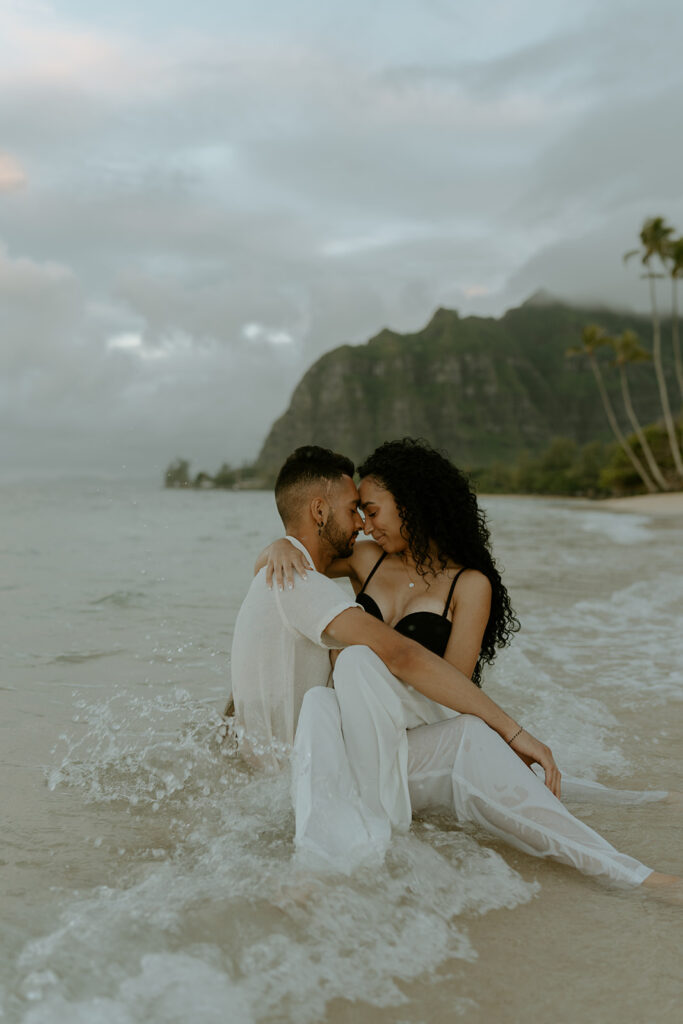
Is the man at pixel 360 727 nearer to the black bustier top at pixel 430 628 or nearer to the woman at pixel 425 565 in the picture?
the woman at pixel 425 565

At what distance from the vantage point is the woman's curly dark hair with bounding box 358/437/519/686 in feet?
12.1

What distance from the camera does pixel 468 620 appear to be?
139 inches

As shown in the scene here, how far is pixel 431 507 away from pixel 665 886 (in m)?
1.75

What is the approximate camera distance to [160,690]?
5.98 metres

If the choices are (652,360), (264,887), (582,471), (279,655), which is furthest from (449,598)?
(582,471)

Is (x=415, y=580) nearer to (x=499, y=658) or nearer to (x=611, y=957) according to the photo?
(x=611, y=957)

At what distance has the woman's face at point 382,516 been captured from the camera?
3.76 meters

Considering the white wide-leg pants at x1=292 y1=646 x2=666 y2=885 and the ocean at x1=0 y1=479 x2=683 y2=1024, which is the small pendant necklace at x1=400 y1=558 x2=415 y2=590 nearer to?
the white wide-leg pants at x1=292 y1=646 x2=666 y2=885

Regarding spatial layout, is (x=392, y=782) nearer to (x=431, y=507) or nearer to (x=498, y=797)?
(x=498, y=797)

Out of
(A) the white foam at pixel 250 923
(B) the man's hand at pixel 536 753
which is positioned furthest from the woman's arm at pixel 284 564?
(B) the man's hand at pixel 536 753

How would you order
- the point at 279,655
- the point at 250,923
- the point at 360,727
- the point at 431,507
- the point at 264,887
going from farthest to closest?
the point at 431,507 → the point at 279,655 → the point at 360,727 → the point at 264,887 → the point at 250,923

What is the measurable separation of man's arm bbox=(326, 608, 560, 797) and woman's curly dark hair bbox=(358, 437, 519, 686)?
58cm

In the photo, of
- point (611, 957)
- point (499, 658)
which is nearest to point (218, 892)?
point (611, 957)

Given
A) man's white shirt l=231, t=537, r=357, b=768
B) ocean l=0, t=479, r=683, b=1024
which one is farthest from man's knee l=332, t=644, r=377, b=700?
ocean l=0, t=479, r=683, b=1024
